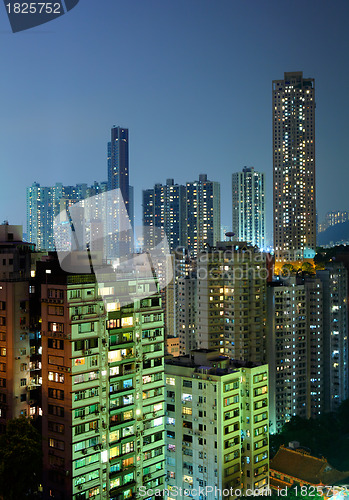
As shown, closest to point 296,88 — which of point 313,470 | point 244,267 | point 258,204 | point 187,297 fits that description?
point 258,204

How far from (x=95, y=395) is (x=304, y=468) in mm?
4782

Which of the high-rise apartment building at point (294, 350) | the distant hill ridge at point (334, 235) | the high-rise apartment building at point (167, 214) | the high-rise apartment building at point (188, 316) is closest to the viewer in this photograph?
the high-rise apartment building at point (294, 350)

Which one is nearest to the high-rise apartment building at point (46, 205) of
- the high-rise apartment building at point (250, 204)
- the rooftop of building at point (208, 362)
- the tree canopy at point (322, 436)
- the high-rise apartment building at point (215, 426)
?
the tree canopy at point (322, 436)

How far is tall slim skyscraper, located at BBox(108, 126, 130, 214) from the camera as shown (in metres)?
24.4

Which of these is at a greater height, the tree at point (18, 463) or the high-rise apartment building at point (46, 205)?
the high-rise apartment building at point (46, 205)

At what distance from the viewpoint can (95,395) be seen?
21.0ft

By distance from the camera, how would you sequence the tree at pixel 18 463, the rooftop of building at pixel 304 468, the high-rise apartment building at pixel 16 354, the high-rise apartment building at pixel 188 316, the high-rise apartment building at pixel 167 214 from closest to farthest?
the tree at pixel 18 463 < the high-rise apartment building at pixel 16 354 < the rooftop of building at pixel 304 468 < the high-rise apartment building at pixel 188 316 < the high-rise apartment building at pixel 167 214

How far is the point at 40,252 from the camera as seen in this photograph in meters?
8.63

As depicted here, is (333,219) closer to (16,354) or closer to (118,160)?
(118,160)

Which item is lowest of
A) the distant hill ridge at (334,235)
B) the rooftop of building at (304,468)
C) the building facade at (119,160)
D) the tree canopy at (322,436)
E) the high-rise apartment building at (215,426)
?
the tree canopy at (322,436)

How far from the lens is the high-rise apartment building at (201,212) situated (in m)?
25.5

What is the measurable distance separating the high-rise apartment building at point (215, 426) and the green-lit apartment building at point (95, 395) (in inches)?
32.7

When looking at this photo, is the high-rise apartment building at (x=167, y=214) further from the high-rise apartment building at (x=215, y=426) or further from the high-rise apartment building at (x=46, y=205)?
the high-rise apartment building at (x=215, y=426)

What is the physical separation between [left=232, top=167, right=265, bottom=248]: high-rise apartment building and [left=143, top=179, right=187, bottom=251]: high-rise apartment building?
4.32 metres
